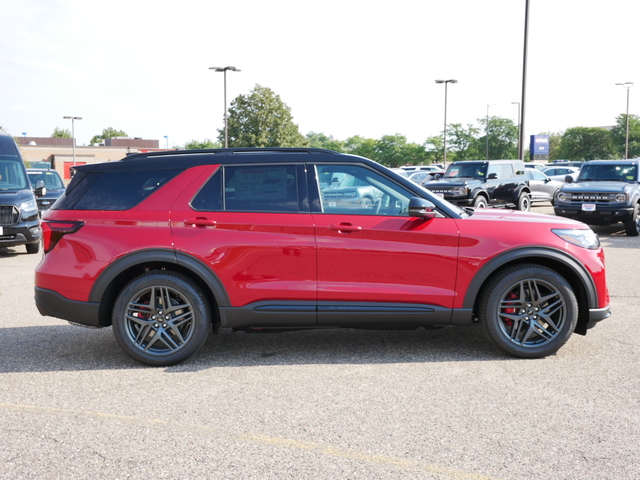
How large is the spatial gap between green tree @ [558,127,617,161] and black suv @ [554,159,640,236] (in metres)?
71.5

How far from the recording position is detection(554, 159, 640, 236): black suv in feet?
49.1

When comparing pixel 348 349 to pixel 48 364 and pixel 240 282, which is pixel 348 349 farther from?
pixel 48 364

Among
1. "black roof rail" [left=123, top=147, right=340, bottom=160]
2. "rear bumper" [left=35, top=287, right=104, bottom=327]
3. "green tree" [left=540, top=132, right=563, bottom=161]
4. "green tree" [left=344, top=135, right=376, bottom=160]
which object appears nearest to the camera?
"rear bumper" [left=35, top=287, right=104, bottom=327]

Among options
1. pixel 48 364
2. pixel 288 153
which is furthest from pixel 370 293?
pixel 48 364

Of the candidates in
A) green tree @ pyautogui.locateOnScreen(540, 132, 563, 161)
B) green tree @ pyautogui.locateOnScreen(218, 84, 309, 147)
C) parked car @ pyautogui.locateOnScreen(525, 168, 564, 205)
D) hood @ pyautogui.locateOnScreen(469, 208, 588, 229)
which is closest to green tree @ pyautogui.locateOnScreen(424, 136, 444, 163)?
green tree @ pyautogui.locateOnScreen(218, 84, 309, 147)

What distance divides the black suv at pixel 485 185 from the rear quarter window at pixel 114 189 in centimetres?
1501

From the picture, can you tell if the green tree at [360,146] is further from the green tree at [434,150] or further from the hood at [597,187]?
the hood at [597,187]

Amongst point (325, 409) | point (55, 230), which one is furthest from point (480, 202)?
point (325, 409)

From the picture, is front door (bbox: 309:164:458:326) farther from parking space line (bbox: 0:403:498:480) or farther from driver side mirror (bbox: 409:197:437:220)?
parking space line (bbox: 0:403:498:480)

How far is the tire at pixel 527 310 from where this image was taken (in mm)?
5184

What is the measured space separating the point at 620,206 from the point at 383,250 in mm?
11645

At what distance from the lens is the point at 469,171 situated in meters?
20.6

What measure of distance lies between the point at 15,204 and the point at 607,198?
12.5 m

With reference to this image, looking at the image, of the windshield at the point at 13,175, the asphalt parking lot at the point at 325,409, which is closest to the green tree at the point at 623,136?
the windshield at the point at 13,175
